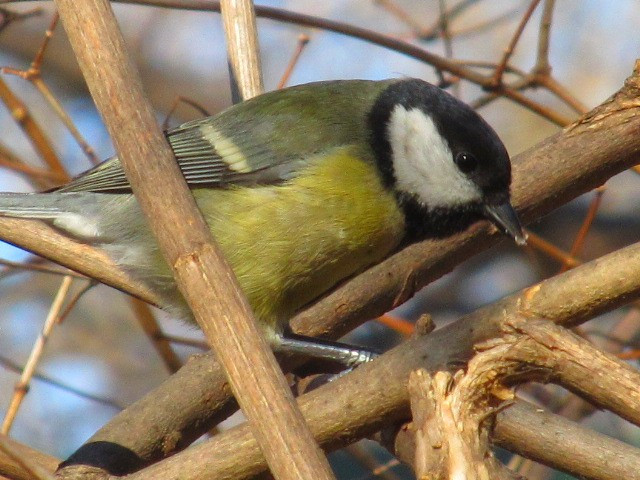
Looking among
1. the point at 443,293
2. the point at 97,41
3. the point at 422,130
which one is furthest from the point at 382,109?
the point at 443,293

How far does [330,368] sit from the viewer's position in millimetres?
2350

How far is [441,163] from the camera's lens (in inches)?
93.7

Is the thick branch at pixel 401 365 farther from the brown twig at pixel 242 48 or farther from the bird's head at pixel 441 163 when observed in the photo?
the brown twig at pixel 242 48

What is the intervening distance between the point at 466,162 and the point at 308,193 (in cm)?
42

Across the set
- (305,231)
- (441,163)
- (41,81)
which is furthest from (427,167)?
(41,81)

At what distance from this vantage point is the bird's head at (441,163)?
2.23 meters

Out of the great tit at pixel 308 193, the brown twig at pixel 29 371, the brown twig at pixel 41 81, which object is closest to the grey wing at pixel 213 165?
the great tit at pixel 308 193

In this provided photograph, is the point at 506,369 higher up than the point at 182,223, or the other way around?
the point at 182,223

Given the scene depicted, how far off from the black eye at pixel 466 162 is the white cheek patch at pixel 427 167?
0.06ft

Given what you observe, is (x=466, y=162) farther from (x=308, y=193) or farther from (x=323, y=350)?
(x=323, y=350)

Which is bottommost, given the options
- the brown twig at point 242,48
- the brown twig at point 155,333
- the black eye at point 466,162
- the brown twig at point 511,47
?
the black eye at point 466,162

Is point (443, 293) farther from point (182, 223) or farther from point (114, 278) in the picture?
point (182, 223)

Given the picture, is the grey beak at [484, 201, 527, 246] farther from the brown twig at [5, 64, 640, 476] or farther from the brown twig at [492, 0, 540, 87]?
the brown twig at [492, 0, 540, 87]

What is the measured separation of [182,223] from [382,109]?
1314mm
